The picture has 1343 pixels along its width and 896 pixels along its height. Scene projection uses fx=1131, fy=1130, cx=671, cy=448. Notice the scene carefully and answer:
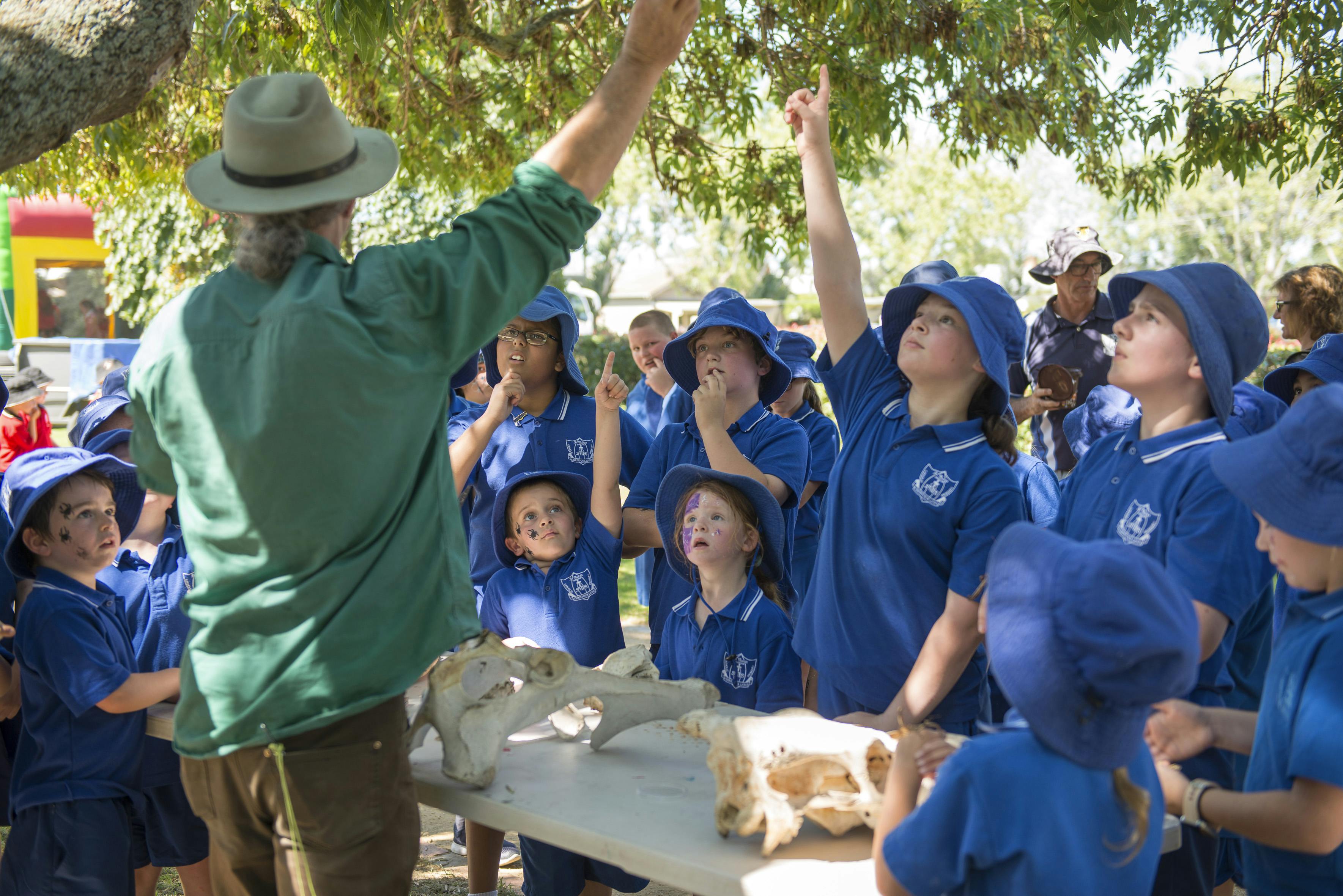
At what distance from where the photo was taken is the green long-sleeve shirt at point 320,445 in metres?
1.79

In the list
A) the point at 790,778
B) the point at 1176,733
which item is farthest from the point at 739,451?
the point at 1176,733

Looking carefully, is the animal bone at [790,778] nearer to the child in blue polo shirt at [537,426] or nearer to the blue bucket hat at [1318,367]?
the child in blue polo shirt at [537,426]

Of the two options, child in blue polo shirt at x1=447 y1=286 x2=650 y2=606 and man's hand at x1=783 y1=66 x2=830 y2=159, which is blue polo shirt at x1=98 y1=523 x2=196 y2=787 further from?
man's hand at x1=783 y1=66 x2=830 y2=159

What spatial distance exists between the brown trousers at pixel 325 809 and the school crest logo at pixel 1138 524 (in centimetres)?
144

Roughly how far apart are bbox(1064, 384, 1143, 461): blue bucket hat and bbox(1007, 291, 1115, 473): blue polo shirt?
4.60 ft

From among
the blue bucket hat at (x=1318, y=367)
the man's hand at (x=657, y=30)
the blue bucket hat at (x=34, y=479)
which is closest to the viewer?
the man's hand at (x=657, y=30)

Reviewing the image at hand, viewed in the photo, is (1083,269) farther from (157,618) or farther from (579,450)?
(157,618)

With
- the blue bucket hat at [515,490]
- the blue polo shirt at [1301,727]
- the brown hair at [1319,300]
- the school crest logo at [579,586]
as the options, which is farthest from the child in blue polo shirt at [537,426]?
the brown hair at [1319,300]

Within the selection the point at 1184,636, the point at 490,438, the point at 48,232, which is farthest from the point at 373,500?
the point at 48,232

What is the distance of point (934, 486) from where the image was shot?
2627 mm

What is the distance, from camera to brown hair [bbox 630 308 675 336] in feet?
19.5

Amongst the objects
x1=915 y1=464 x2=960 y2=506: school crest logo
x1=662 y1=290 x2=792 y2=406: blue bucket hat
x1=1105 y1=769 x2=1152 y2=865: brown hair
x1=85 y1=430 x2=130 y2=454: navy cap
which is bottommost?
x1=1105 y1=769 x2=1152 y2=865: brown hair

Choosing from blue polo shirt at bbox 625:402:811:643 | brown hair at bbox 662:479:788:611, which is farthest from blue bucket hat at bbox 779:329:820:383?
brown hair at bbox 662:479:788:611

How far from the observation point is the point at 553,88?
6578 mm
